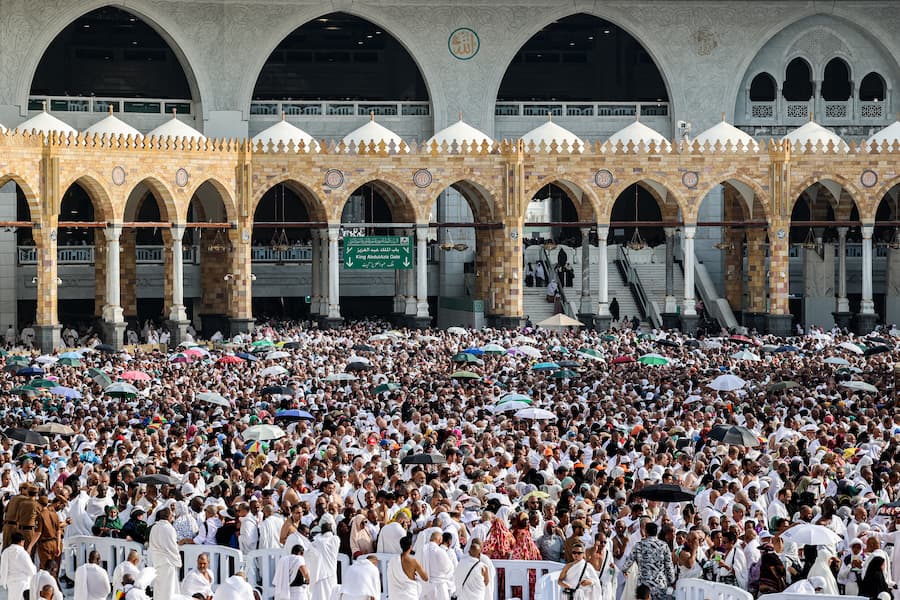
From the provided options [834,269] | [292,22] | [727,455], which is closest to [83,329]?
[292,22]

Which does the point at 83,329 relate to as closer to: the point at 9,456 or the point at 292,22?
the point at 292,22

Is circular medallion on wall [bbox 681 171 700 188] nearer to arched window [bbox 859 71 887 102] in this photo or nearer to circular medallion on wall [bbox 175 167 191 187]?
arched window [bbox 859 71 887 102]

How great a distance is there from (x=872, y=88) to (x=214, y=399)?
35.2 m

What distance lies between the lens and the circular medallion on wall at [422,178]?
42312 millimetres

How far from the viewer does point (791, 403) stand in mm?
22859

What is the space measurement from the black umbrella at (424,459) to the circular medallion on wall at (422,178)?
24.5 m

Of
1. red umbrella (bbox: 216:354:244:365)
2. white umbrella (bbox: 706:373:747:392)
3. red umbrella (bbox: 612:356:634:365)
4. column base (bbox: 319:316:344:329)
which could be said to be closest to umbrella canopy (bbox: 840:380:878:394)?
white umbrella (bbox: 706:373:747:392)

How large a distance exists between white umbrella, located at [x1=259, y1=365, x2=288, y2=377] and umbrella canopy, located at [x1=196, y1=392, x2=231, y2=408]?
3570 mm

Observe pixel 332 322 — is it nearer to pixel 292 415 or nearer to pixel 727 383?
pixel 727 383

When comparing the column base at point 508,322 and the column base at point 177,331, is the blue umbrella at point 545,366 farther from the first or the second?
the column base at point 177,331

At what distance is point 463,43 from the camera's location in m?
48.3

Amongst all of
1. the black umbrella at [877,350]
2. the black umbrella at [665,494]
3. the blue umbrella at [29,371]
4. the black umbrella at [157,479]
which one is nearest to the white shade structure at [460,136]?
the black umbrella at [877,350]

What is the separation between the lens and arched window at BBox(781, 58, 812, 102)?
5275cm

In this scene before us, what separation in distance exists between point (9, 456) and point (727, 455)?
9.20 meters
